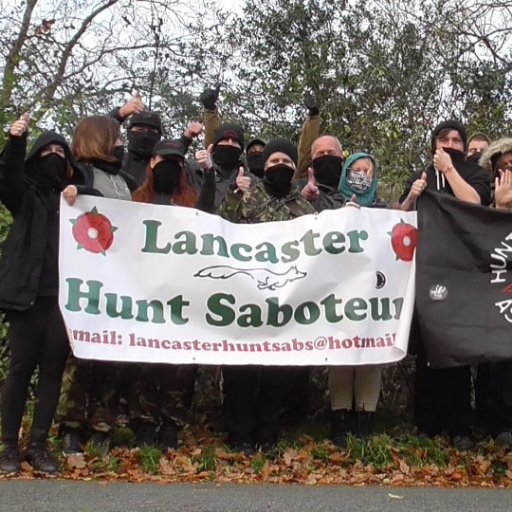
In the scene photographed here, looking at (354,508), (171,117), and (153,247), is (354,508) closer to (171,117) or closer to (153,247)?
(153,247)

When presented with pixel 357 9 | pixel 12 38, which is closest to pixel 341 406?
pixel 357 9

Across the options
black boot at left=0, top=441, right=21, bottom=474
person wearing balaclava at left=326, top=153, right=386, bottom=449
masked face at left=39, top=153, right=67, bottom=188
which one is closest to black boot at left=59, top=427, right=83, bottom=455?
black boot at left=0, top=441, right=21, bottom=474

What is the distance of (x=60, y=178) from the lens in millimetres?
5492

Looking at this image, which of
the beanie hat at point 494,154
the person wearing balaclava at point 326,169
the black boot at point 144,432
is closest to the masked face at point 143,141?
the person wearing balaclava at point 326,169

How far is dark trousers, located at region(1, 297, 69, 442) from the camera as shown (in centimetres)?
529

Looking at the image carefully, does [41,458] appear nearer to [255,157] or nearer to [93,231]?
[93,231]

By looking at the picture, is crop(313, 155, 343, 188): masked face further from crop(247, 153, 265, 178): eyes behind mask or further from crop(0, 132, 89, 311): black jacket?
crop(0, 132, 89, 311): black jacket

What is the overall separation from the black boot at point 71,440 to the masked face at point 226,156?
7.60ft

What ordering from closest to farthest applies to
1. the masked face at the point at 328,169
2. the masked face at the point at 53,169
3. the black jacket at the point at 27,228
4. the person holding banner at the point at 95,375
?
1. the black jacket at the point at 27,228
2. the masked face at the point at 53,169
3. the person holding banner at the point at 95,375
4. the masked face at the point at 328,169

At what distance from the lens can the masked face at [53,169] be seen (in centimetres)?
539

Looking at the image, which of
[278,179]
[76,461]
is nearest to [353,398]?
[278,179]

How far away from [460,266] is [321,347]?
3.61ft

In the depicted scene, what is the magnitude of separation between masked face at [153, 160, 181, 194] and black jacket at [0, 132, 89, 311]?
53cm

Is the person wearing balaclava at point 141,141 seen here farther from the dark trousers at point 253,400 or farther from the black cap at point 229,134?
the dark trousers at point 253,400
